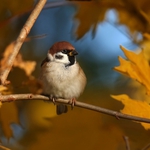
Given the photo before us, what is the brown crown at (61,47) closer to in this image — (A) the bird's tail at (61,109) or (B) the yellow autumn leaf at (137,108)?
(A) the bird's tail at (61,109)

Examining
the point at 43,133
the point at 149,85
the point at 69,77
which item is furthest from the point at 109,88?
the point at 149,85

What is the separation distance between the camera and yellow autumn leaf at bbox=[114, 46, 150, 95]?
24.7 inches

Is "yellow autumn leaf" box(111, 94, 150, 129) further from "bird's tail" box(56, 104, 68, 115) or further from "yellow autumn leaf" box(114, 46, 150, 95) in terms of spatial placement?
"bird's tail" box(56, 104, 68, 115)

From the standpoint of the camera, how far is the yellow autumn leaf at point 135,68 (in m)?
0.63

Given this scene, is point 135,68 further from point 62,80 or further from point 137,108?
point 62,80

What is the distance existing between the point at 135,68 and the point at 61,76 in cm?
30

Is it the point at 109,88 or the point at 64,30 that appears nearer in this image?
the point at 109,88

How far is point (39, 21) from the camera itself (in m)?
1.48

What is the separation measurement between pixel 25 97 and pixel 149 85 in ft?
0.64

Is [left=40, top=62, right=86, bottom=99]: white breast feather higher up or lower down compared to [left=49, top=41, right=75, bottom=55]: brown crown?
lower down

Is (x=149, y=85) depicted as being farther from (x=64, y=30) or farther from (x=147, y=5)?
(x=64, y=30)

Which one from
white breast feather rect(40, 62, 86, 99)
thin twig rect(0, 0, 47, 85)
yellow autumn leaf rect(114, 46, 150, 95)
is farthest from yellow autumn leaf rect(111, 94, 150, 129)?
white breast feather rect(40, 62, 86, 99)

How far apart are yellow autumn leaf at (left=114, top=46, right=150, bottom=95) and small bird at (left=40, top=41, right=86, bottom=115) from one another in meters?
0.26

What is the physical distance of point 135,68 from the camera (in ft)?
2.13
